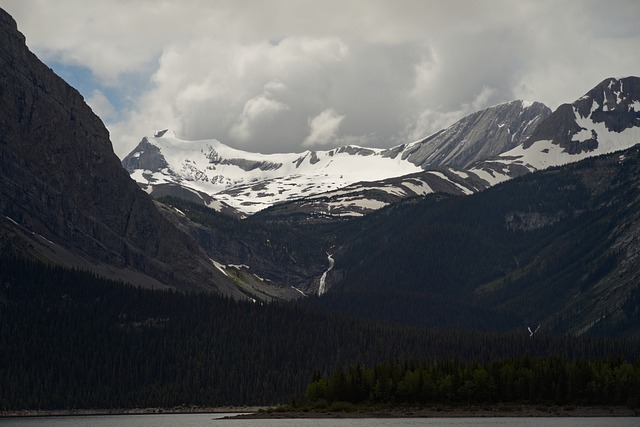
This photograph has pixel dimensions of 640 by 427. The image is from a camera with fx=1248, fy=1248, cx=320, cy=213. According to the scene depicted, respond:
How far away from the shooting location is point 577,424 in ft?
588

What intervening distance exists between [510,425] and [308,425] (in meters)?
32.4

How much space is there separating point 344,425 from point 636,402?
4782 cm

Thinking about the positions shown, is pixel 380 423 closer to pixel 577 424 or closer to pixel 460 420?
pixel 460 420

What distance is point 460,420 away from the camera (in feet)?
655

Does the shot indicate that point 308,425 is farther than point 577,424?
Yes

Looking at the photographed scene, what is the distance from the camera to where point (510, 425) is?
180875 mm

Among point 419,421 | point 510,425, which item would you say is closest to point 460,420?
point 419,421

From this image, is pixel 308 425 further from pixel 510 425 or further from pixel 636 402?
pixel 636 402

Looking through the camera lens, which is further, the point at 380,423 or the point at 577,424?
the point at 380,423

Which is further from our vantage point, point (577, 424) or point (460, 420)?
point (460, 420)

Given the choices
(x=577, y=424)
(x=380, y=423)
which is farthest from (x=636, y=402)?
(x=380, y=423)

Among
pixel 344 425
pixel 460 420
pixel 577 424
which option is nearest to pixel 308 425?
pixel 344 425

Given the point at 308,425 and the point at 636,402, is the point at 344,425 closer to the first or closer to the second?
the point at 308,425

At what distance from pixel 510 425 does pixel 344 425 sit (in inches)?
1005
